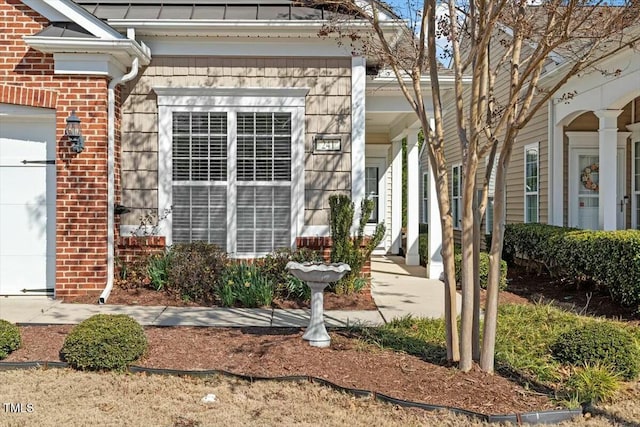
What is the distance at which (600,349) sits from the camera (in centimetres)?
493

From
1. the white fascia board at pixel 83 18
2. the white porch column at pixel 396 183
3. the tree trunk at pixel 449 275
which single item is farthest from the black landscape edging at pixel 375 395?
the white porch column at pixel 396 183

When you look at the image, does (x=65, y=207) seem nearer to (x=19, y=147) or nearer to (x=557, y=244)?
(x=19, y=147)

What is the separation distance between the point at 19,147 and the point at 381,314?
5.24 metres

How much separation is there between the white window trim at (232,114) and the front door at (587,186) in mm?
5594

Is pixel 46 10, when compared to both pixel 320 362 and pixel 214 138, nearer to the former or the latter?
pixel 214 138

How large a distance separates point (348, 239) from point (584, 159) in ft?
18.6

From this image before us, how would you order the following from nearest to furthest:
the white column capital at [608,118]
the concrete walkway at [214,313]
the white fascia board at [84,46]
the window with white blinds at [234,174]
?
the concrete walkway at [214,313] < the white fascia board at [84,46] < the window with white blinds at [234,174] < the white column capital at [608,118]

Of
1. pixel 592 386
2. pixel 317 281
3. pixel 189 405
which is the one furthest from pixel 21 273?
pixel 592 386

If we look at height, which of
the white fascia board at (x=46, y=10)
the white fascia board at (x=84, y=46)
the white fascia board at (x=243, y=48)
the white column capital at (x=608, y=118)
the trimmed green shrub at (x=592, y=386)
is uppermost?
the white fascia board at (x=46, y=10)

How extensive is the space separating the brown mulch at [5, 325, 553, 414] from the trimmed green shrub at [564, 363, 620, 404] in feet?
0.89

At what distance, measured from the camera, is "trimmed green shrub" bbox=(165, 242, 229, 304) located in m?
7.63

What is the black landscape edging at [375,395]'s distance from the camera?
3.95 m

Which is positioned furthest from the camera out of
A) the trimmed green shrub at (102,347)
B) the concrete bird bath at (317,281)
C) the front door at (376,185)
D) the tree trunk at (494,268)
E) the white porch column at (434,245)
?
the front door at (376,185)

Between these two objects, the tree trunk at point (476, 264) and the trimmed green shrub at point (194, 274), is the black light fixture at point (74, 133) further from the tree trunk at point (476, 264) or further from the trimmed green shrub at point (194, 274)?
the tree trunk at point (476, 264)
